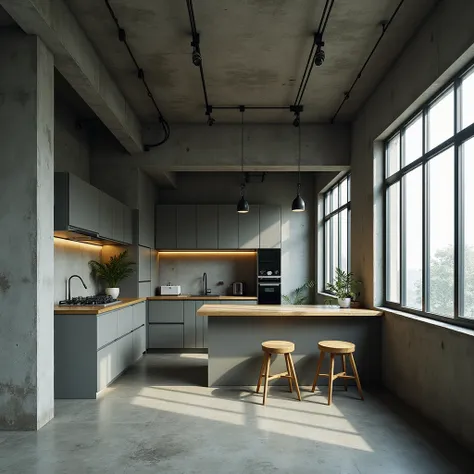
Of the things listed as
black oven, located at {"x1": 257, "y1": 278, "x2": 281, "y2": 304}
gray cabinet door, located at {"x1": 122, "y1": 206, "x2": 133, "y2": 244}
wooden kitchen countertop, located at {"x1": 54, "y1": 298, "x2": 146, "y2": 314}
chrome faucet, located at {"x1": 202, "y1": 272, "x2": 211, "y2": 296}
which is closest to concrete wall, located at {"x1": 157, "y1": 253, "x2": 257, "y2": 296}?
chrome faucet, located at {"x1": 202, "y1": 272, "x2": 211, "y2": 296}

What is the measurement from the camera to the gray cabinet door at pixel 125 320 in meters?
5.80

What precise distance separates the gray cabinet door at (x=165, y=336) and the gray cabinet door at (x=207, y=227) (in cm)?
159

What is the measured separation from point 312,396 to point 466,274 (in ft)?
7.06

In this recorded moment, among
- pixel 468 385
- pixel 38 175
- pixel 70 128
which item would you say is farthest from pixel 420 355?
pixel 70 128

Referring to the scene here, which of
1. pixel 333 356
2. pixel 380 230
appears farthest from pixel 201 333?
pixel 380 230

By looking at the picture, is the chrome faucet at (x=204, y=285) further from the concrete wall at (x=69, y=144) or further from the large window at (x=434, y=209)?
the large window at (x=434, y=209)

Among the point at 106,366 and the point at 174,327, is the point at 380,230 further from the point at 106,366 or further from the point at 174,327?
the point at 174,327

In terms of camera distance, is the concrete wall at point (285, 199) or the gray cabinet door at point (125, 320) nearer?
the gray cabinet door at point (125, 320)

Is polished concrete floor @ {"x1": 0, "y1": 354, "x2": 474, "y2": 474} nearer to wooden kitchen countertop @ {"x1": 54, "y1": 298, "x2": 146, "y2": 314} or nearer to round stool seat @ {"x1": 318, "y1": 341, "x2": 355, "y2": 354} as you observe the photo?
round stool seat @ {"x1": 318, "y1": 341, "x2": 355, "y2": 354}

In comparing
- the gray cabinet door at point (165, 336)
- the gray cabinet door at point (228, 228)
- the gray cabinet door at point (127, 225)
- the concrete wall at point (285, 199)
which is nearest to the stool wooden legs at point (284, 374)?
the gray cabinet door at point (165, 336)

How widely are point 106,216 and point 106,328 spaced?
1476 millimetres

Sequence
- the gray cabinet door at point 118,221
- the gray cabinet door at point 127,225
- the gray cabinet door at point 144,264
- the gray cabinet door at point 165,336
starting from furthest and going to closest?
1. the gray cabinet door at point 165,336
2. the gray cabinet door at point 144,264
3. the gray cabinet door at point 127,225
4. the gray cabinet door at point 118,221

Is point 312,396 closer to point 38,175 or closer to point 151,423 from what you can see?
point 151,423

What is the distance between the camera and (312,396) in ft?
16.2
